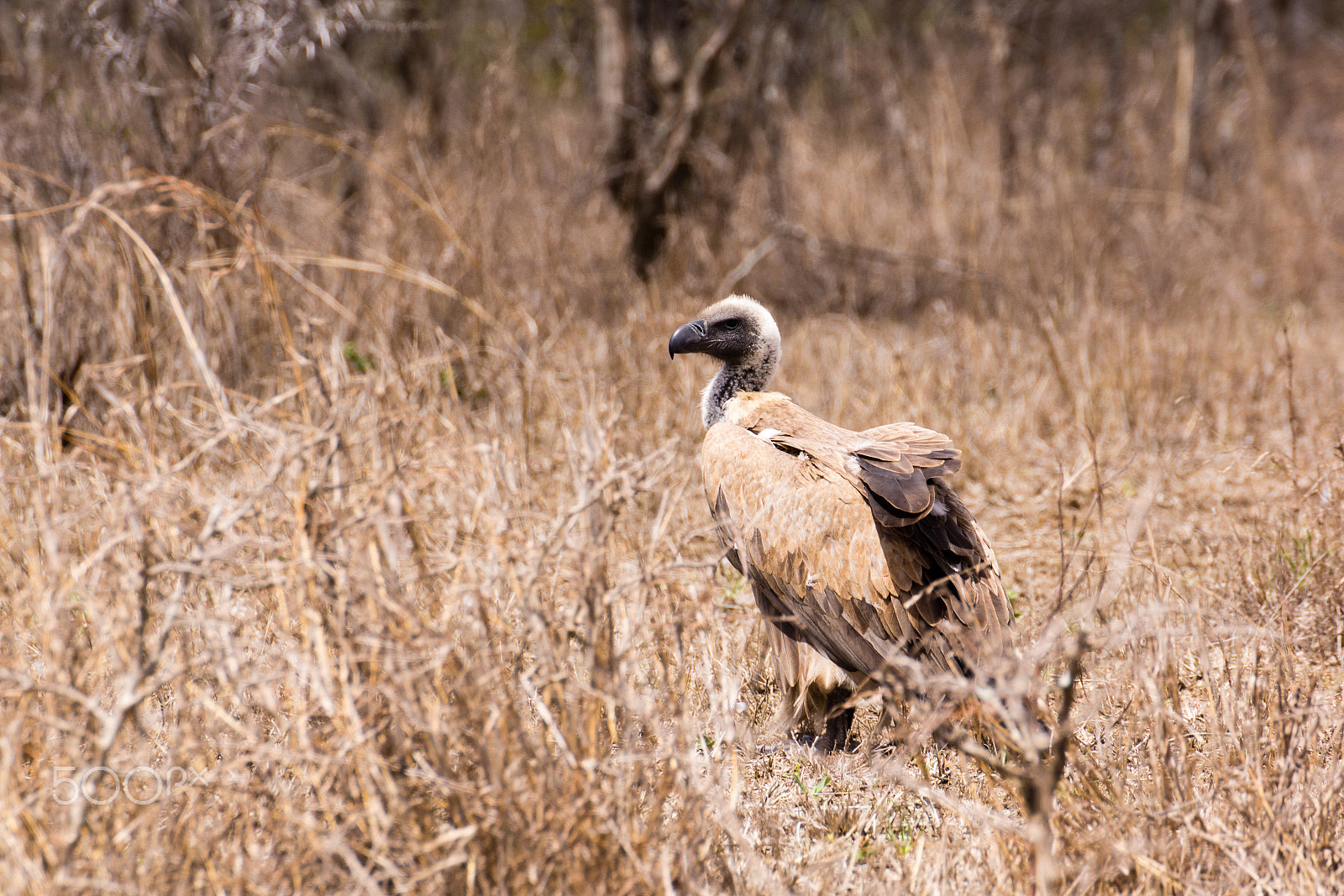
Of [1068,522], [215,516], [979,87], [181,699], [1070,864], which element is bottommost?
[1068,522]

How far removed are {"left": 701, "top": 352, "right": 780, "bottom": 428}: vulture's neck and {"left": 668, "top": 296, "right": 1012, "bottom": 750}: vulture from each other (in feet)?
0.96

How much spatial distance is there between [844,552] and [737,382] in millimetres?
1007

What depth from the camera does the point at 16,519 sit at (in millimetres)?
3223

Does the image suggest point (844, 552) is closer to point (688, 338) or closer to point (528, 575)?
point (688, 338)

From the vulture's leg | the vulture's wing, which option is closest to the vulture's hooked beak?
the vulture's wing

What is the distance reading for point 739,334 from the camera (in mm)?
3709

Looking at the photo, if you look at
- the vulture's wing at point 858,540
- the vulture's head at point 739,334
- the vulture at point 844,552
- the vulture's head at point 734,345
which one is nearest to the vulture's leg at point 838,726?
the vulture at point 844,552

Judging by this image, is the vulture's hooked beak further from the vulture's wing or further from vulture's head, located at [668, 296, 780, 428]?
the vulture's wing

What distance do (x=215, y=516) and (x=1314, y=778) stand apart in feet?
7.63

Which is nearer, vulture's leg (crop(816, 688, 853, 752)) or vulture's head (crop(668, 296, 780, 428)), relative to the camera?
vulture's leg (crop(816, 688, 853, 752))

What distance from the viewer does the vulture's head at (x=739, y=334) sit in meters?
3.68

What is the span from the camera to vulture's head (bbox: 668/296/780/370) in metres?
3.68

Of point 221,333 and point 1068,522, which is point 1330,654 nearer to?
point 1068,522

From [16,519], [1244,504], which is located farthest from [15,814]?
[1244,504]
